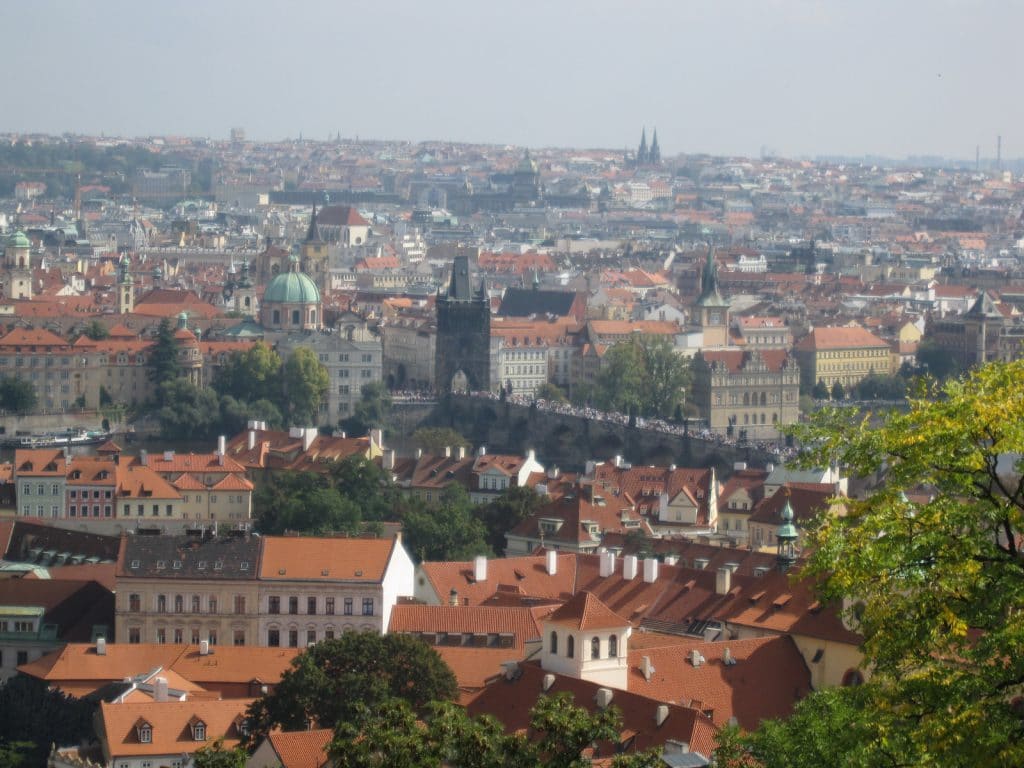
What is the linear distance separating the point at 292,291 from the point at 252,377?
1217 cm

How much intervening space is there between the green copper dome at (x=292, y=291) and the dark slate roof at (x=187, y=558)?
61.2m

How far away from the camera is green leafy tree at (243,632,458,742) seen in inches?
1307

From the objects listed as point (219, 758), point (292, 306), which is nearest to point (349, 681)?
point (219, 758)

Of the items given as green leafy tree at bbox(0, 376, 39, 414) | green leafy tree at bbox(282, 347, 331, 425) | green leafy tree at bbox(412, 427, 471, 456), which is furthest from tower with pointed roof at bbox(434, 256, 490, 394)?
green leafy tree at bbox(412, 427, 471, 456)

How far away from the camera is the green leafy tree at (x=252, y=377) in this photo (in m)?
95.4

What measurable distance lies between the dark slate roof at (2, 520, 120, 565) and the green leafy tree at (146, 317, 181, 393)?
3980 cm

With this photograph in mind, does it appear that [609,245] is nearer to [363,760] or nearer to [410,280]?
[410,280]

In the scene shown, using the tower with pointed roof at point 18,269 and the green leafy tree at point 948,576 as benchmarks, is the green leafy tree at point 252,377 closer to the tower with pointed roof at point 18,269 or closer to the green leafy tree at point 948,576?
the tower with pointed roof at point 18,269

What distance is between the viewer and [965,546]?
1550cm

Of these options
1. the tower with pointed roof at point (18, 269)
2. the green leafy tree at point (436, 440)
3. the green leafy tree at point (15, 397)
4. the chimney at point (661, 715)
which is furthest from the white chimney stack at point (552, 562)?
the tower with pointed roof at point (18, 269)

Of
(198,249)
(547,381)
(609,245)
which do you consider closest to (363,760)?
(547,381)

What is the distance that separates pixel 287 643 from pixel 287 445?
28524mm

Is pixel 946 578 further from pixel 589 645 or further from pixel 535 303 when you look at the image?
pixel 535 303

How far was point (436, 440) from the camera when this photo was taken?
263ft
